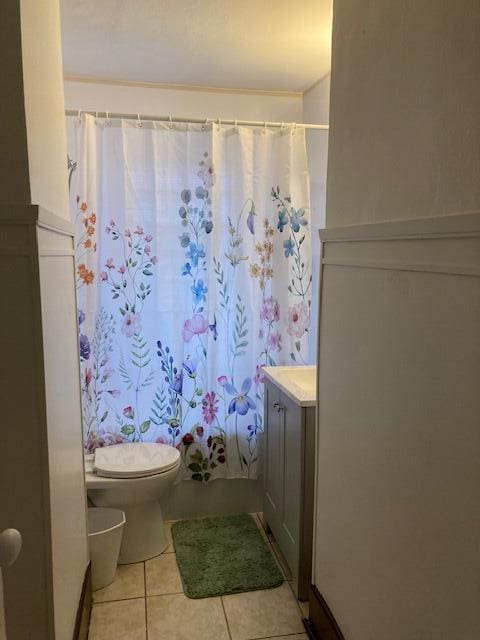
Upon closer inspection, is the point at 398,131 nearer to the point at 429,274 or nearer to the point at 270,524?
the point at 429,274

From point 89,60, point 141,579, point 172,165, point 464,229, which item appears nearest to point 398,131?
point 464,229

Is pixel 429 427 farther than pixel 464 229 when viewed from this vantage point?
Yes

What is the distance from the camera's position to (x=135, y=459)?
2523 mm

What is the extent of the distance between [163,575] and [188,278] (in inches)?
53.4

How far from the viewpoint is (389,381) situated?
1394 mm

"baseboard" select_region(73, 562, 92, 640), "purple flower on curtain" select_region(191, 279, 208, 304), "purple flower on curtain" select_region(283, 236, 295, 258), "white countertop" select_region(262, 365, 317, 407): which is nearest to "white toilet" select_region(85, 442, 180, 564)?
"baseboard" select_region(73, 562, 92, 640)

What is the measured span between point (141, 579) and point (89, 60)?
7.76 ft

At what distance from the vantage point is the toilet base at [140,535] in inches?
98.7

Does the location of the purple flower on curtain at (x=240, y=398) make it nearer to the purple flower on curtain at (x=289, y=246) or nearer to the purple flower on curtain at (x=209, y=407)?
the purple flower on curtain at (x=209, y=407)

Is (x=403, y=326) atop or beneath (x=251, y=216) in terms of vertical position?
beneath

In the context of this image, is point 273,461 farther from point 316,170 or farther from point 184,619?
point 316,170

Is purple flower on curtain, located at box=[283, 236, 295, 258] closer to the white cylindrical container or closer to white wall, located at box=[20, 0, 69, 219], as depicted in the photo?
white wall, located at box=[20, 0, 69, 219]

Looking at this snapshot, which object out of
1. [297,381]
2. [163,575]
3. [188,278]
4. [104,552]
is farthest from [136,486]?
[188,278]

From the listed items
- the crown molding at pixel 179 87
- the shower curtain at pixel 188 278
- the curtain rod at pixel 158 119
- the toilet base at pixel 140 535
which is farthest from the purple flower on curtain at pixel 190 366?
the crown molding at pixel 179 87
